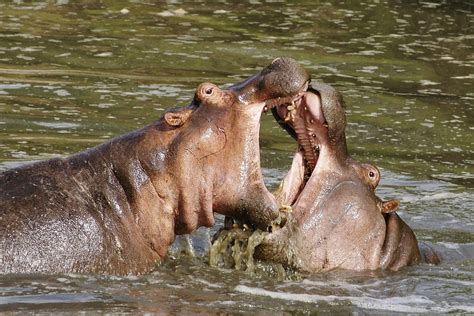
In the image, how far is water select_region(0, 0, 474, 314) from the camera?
745 cm

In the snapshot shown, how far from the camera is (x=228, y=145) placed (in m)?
7.62

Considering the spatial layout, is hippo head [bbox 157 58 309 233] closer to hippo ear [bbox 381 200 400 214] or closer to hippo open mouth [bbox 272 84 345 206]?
hippo open mouth [bbox 272 84 345 206]

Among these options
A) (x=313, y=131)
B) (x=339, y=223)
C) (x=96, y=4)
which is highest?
(x=313, y=131)

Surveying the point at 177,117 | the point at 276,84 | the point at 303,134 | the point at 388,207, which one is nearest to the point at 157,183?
the point at 177,117

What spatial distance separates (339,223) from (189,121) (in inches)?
47.6

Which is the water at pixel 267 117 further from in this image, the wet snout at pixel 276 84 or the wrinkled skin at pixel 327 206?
the wet snout at pixel 276 84

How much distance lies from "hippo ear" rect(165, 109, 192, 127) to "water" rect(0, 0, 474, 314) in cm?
91

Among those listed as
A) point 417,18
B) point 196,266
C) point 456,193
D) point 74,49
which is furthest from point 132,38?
point 196,266

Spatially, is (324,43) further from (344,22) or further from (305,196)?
(305,196)

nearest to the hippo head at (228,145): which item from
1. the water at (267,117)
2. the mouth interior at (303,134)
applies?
the mouth interior at (303,134)

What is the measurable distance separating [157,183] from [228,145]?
1.55ft

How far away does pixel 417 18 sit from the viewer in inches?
698

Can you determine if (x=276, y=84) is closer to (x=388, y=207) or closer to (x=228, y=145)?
(x=228, y=145)

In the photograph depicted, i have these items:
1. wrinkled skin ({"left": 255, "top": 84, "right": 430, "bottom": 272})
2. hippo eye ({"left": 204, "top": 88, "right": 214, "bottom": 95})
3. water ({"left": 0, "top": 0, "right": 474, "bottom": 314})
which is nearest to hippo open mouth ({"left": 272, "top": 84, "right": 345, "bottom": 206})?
wrinkled skin ({"left": 255, "top": 84, "right": 430, "bottom": 272})
